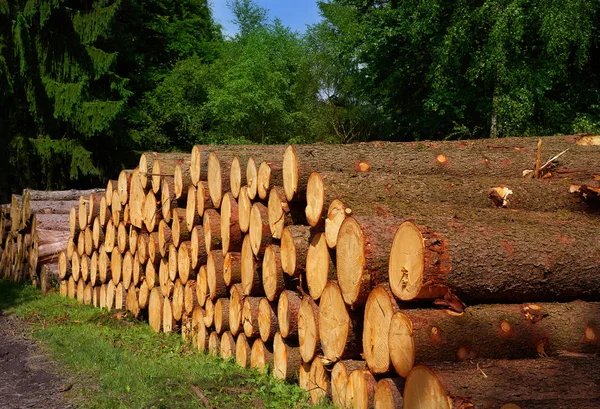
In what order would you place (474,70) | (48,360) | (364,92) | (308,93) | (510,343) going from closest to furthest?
(510,343), (48,360), (474,70), (364,92), (308,93)

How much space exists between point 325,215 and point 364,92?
78.8 feet

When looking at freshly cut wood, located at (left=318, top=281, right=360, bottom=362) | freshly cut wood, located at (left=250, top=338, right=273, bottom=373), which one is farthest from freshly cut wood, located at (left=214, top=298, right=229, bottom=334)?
freshly cut wood, located at (left=318, top=281, right=360, bottom=362)

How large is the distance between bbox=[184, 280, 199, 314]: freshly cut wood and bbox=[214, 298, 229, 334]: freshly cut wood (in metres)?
0.69

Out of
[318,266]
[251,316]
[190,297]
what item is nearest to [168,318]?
[190,297]

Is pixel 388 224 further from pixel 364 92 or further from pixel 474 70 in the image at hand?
pixel 364 92

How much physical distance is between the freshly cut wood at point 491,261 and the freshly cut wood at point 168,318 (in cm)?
497

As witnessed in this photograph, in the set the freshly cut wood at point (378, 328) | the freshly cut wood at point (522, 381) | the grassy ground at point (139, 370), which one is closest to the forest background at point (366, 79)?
the grassy ground at point (139, 370)

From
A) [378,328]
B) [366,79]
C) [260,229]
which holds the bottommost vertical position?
[378,328]

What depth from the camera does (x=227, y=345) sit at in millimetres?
7707

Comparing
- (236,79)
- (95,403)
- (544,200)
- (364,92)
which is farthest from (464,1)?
(95,403)

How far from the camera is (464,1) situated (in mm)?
22734

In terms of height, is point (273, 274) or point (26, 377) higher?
point (273, 274)

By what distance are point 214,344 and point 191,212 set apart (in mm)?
1517

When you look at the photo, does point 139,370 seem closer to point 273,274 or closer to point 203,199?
point 273,274
